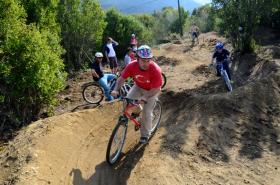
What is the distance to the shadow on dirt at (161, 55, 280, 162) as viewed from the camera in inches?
360

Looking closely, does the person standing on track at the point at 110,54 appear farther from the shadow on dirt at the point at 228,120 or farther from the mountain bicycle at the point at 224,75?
the shadow on dirt at the point at 228,120

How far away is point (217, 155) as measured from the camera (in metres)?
8.86

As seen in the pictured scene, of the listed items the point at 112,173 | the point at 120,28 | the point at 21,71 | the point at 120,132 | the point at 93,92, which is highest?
the point at 120,28

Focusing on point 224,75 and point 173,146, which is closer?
point 173,146

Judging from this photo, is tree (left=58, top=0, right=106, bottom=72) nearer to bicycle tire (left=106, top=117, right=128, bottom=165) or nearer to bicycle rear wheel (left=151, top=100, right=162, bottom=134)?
bicycle rear wheel (left=151, top=100, right=162, bottom=134)

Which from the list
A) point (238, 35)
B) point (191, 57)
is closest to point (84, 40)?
point (191, 57)

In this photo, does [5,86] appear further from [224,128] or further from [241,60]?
[241,60]

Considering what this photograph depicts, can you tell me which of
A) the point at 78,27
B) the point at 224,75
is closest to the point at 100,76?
the point at 224,75

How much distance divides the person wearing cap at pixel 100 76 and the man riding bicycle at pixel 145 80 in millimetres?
4430

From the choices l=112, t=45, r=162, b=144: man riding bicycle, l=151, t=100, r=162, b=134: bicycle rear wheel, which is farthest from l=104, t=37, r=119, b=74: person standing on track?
l=112, t=45, r=162, b=144: man riding bicycle

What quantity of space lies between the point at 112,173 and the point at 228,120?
12.2 ft

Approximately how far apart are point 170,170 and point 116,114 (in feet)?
12.8

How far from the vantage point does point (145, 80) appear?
27.7 feet

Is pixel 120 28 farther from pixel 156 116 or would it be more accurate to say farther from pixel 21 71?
pixel 156 116
